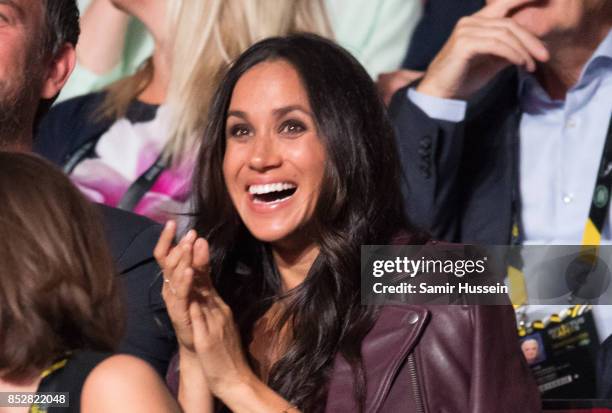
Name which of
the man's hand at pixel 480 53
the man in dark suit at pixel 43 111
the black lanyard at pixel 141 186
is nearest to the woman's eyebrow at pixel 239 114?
the man in dark suit at pixel 43 111

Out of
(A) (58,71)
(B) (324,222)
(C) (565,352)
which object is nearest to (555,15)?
(C) (565,352)

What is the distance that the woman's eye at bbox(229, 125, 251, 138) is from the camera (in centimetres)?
245

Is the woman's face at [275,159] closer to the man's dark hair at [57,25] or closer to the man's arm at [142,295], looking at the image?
the man's arm at [142,295]

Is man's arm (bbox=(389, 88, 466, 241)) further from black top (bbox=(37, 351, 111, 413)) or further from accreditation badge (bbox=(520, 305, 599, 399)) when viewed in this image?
black top (bbox=(37, 351, 111, 413))

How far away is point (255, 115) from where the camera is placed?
242 centimetres

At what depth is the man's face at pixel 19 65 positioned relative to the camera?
8.12 feet

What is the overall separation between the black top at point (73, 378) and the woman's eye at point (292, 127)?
0.86 meters

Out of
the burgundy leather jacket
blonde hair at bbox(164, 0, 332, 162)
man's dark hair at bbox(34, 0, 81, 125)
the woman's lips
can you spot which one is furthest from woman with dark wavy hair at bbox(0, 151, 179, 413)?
blonde hair at bbox(164, 0, 332, 162)

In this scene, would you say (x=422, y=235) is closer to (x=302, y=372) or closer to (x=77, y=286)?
(x=302, y=372)

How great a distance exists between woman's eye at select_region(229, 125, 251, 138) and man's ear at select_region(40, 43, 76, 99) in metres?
0.41

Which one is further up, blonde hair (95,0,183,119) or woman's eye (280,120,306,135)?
woman's eye (280,120,306,135)

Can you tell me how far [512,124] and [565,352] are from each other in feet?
1.90

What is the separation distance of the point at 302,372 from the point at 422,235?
363 mm

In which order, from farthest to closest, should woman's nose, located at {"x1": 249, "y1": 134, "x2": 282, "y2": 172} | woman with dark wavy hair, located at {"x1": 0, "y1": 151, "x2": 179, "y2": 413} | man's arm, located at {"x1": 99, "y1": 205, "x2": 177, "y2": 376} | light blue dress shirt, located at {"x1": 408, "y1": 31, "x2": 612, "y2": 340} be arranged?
1. light blue dress shirt, located at {"x1": 408, "y1": 31, "x2": 612, "y2": 340}
2. man's arm, located at {"x1": 99, "y1": 205, "x2": 177, "y2": 376}
3. woman's nose, located at {"x1": 249, "y1": 134, "x2": 282, "y2": 172}
4. woman with dark wavy hair, located at {"x1": 0, "y1": 151, "x2": 179, "y2": 413}
